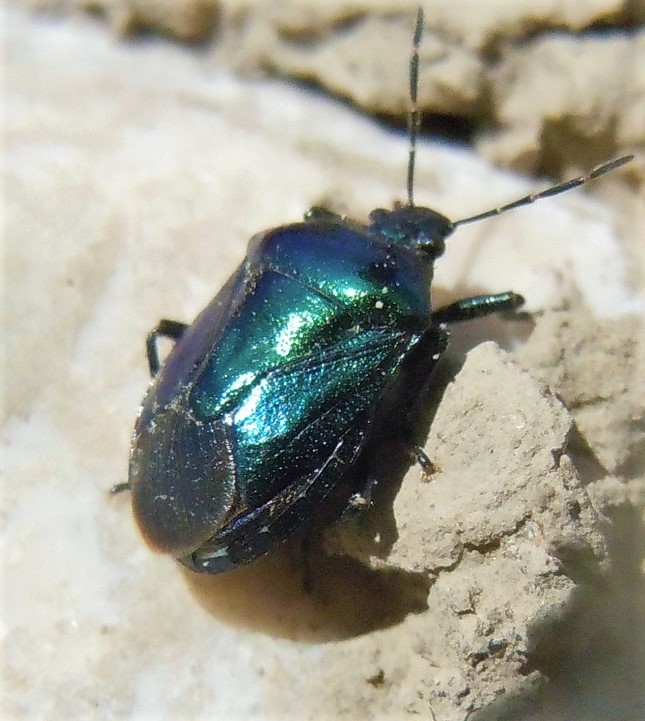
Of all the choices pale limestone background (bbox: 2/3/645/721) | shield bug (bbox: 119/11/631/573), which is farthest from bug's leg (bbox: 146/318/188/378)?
pale limestone background (bbox: 2/3/645/721)

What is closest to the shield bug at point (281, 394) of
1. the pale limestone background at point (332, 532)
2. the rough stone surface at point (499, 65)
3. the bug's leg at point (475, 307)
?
the bug's leg at point (475, 307)

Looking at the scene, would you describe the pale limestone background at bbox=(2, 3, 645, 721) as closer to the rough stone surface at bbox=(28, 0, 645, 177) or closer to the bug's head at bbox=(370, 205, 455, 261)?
the rough stone surface at bbox=(28, 0, 645, 177)

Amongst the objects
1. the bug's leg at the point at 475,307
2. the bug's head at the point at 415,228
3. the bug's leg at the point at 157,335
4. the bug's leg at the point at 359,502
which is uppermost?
the bug's head at the point at 415,228

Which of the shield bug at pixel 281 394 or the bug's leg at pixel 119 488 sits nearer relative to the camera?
the shield bug at pixel 281 394

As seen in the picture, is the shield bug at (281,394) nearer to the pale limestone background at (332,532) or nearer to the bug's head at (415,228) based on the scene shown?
the bug's head at (415,228)

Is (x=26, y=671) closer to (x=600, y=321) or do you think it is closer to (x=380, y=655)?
(x=380, y=655)

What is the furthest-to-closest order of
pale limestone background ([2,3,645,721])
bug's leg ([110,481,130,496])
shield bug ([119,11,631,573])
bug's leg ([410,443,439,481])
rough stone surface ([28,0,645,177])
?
1. rough stone surface ([28,0,645,177])
2. bug's leg ([110,481,130,496])
3. bug's leg ([410,443,439,481])
4. shield bug ([119,11,631,573])
5. pale limestone background ([2,3,645,721])
